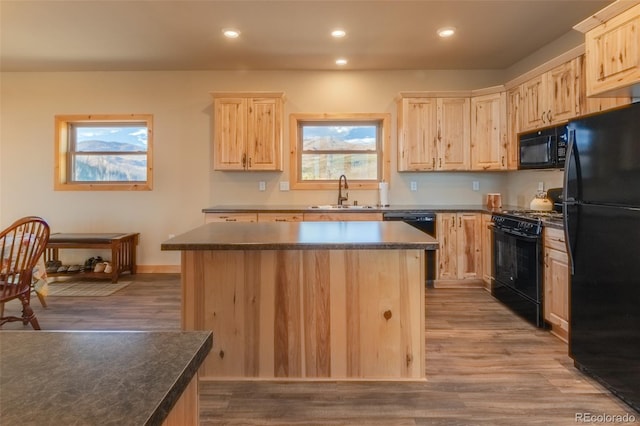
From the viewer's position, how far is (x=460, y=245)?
4301 mm

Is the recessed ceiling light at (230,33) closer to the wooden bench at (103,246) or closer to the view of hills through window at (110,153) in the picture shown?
the view of hills through window at (110,153)

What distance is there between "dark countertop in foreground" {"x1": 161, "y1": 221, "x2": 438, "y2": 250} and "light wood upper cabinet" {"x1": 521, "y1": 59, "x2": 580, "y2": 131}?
6.66ft

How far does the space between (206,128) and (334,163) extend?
5.95ft

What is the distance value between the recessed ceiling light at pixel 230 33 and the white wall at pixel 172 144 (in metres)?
1.13

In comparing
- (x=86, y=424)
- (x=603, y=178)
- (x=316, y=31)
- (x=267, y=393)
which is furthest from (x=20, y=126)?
(x=603, y=178)

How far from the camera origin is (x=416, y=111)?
459 centimetres

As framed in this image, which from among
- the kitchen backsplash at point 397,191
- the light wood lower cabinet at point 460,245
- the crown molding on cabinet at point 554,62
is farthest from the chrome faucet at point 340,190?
the crown molding on cabinet at point 554,62

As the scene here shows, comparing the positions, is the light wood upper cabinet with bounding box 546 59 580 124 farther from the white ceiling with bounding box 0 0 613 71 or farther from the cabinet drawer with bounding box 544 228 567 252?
the cabinet drawer with bounding box 544 228 567 252

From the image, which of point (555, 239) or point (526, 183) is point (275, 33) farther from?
point (526, 183)

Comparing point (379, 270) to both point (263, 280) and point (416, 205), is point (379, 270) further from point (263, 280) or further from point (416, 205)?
point (416, 205)

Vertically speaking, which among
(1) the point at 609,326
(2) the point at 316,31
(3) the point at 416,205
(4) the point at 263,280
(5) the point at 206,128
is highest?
(2) the point at 316,31

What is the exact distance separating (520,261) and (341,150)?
265 centimetres

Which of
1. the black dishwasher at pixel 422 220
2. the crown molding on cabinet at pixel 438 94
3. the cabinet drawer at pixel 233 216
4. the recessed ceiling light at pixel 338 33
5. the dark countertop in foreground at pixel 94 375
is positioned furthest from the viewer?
the crown molding on cabinet at pixel 438 94

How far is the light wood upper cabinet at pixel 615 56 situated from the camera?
2.21 m
